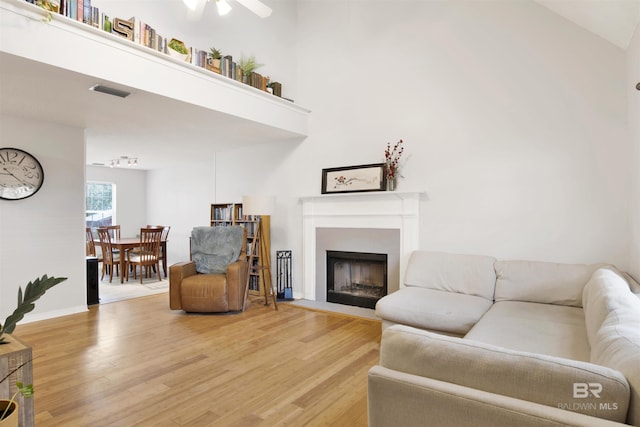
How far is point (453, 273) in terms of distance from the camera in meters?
3.15

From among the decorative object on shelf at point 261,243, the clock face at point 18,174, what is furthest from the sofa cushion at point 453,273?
the clock face at point 18,174

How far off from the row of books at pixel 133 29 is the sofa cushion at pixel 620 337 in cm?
347

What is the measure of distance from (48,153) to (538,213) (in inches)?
201

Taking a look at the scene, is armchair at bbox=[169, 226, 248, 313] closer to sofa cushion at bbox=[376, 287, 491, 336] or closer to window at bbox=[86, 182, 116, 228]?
sofa cushion at bbox=[376, 287, 491, 336]

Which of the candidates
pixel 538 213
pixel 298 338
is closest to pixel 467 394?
pixel 298 338

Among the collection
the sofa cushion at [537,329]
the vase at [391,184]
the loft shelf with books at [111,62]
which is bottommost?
the sofa cushion at [537,329]

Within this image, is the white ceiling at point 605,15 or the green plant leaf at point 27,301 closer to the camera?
the green plant leaf at point 27,301

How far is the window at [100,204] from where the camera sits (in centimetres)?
756

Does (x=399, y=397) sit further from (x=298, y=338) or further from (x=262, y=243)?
(x=262, y=243)

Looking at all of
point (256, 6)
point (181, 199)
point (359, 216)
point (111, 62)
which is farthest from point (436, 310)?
point (181, 199)

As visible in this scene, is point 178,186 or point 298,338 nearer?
point 298,338

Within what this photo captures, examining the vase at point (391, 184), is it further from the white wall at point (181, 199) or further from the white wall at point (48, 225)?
the white wall at point (48, 225)

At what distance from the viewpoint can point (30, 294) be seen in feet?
3.54

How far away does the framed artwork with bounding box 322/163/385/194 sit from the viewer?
3.92 meters
